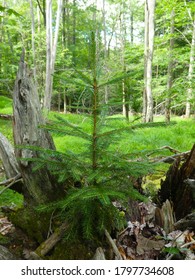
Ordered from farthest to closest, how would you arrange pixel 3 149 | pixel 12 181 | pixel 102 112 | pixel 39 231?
pixel 3 149 → pixel 12 181 → pixel 39 231 → pixel 102 112

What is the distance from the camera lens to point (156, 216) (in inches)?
71.6

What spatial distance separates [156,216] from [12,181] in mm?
1130

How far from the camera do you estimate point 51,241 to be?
154 centimetres

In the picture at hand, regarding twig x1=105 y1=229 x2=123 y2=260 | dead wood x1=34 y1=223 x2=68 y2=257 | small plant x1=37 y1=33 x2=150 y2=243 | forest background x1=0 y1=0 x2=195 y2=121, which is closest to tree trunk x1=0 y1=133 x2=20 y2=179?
small plant x1=37 y1=33 x2=150 y2=243

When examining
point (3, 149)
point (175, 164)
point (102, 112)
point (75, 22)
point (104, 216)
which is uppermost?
point (75, 22)

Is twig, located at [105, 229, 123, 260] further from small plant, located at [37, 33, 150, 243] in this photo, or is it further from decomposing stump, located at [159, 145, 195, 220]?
decomposing stump, located at [159, 145, 195, 220]

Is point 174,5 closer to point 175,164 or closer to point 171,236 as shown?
point 175,164

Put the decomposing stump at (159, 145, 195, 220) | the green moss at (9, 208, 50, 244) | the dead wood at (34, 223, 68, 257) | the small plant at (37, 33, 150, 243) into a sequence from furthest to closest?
1. the decomposing stump at (159, 145, 195, 220)
2. the green moss at (9, 208, 50, 244)
3. the dead wood at (34, 223, 68, 257)
4. the small plant at (37, 33, 150, 243)

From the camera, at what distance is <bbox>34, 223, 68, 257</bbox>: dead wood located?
1490mm

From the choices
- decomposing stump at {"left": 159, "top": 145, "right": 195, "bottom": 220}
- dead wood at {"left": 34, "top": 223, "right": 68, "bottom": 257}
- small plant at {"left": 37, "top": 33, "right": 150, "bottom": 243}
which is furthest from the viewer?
decomposing stump at {"left": 159, "top": 145, "right": 195, "bottom": 220}

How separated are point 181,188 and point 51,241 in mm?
1122

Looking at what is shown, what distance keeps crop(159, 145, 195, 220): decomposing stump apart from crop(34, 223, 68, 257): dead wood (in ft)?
3.15

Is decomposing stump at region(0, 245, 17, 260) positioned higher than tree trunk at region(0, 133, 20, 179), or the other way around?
tree trunk at region(0, 133, 20, 179)
